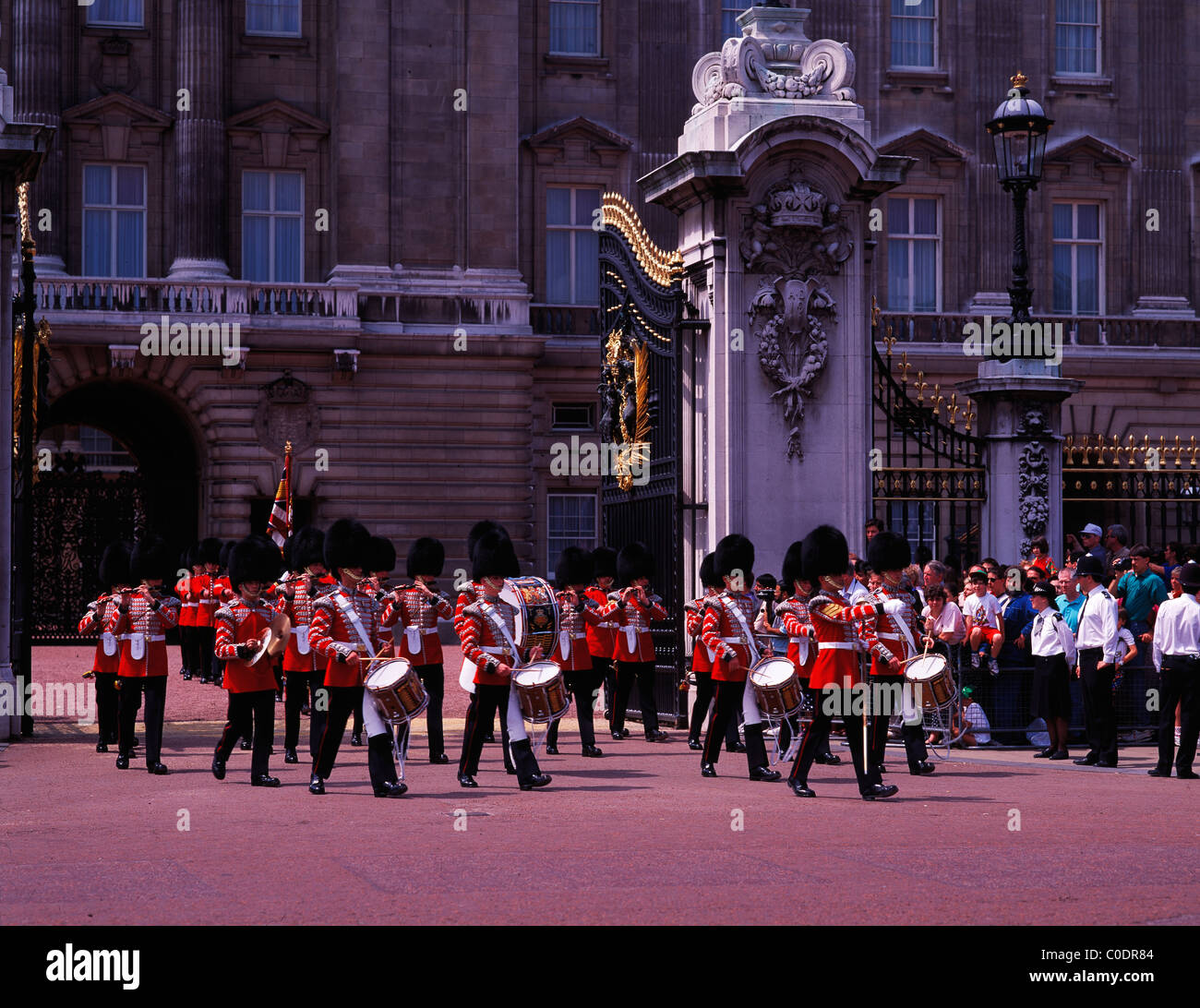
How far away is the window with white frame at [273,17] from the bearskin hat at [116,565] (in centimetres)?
1998

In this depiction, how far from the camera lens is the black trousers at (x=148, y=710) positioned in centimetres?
1345

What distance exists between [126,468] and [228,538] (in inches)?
522

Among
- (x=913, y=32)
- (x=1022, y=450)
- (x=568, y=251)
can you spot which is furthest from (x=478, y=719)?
(x=913, y=32)

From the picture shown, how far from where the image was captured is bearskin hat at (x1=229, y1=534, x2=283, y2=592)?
42.1ft

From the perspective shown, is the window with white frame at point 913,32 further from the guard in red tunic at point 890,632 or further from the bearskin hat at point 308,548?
the guard in red tunic at point 890,632

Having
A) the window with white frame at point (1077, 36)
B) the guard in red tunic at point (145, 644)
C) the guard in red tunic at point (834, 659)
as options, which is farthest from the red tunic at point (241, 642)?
the window with white frame at point (1077, 36)

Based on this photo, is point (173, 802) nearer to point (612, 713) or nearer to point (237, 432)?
point (612, 713)

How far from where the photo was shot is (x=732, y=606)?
13367 mm

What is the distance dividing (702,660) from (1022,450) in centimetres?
373

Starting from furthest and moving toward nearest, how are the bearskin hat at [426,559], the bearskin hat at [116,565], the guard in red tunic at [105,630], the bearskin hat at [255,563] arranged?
the bearskin hat at [116,565]
the guard in red tunic at [105,630]
the bearskin hat at [426,559]
the bearskin hat at [255,563]

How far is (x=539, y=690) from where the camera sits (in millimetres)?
12023

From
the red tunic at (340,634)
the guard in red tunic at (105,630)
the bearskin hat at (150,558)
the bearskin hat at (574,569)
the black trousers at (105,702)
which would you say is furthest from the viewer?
the bearskin hat at (574,569)

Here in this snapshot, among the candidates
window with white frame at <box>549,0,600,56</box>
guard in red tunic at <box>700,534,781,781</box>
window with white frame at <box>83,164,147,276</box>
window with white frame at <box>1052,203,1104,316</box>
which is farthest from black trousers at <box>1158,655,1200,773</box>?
window with white frame at <box>1052,203,1104,316</box>

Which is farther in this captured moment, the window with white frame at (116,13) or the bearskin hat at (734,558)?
the window with white frame at (116,13)
